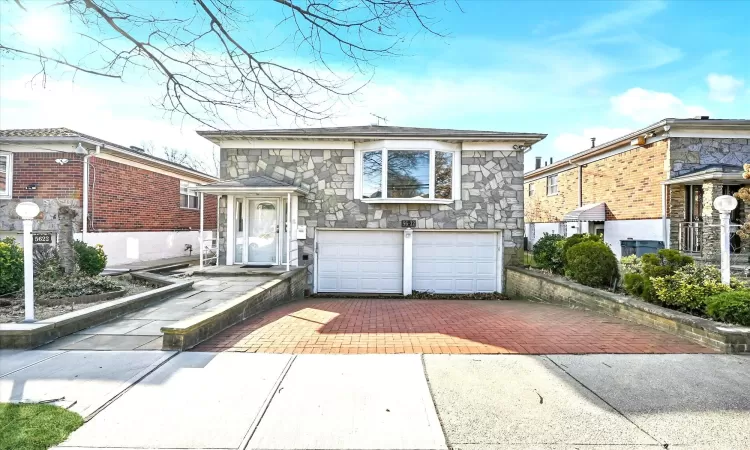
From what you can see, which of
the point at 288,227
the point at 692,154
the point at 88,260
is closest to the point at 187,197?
the point at 288,227

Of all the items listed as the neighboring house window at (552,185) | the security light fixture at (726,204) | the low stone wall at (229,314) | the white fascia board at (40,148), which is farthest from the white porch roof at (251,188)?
the neighboring house window at (552,185)

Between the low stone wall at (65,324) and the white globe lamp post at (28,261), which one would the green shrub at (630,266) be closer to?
the low stone wall at (65,324)

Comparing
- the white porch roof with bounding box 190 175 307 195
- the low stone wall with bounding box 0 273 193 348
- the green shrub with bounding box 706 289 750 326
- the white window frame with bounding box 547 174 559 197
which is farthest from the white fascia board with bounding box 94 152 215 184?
the white window frame with bounding box 547 174 559 197

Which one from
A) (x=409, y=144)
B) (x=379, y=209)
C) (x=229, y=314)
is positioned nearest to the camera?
(x=229, y=314)

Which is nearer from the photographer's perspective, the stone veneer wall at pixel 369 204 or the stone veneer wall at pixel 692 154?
the stone veneer wall at pixel 369 204

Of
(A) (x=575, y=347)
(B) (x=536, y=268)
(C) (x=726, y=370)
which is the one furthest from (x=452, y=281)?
(C) (x=726, y=370)

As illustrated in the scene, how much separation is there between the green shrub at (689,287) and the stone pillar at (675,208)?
6623 mm

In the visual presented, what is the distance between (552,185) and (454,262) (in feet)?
38.0

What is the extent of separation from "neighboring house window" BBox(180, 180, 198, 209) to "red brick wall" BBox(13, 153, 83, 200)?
478 centimetres

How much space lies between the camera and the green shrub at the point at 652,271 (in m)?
6.47

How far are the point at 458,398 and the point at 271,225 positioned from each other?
9.11 meters

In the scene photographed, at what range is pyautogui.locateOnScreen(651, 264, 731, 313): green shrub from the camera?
18.9 feet

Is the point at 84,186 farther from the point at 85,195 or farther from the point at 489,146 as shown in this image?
the point at 489,146

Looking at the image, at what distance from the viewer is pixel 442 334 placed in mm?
5598
